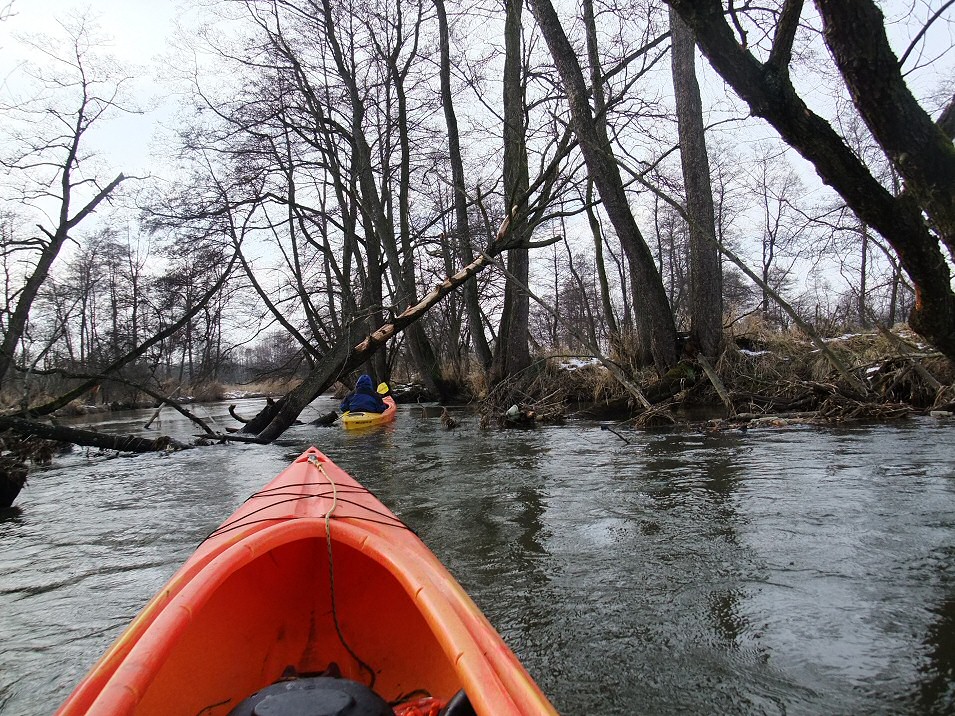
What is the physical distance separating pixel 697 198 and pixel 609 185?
154 cm

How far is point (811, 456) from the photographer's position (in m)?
5.59

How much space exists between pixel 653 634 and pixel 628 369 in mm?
8305

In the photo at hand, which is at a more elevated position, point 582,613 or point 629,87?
point 629,87

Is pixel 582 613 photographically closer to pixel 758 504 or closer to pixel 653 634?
pixel 653 634

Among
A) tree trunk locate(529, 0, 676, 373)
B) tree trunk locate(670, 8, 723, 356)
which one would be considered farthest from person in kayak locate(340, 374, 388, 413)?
tree trunk locate(670, 8, 723, 356)

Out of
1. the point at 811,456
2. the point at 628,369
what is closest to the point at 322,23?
the point at 628,369

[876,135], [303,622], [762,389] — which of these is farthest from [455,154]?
[303,622]

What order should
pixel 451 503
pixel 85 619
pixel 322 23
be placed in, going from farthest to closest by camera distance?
pixel 322 23
pixel 451 503
pixel 85 619

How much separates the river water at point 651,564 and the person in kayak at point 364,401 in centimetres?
527

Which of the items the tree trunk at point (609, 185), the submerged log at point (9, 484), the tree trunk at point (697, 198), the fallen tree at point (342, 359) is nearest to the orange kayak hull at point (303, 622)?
the submerged log at point (9, 484)

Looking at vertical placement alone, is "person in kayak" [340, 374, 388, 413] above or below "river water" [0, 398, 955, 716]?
above

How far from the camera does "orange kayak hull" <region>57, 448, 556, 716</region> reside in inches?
53.5

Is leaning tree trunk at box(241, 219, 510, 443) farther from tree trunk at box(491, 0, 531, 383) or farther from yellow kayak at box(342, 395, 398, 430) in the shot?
tree trunk at box(491, 0, 531, 383)

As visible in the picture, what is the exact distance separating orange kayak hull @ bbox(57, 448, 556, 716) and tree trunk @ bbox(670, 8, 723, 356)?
8.12 m
